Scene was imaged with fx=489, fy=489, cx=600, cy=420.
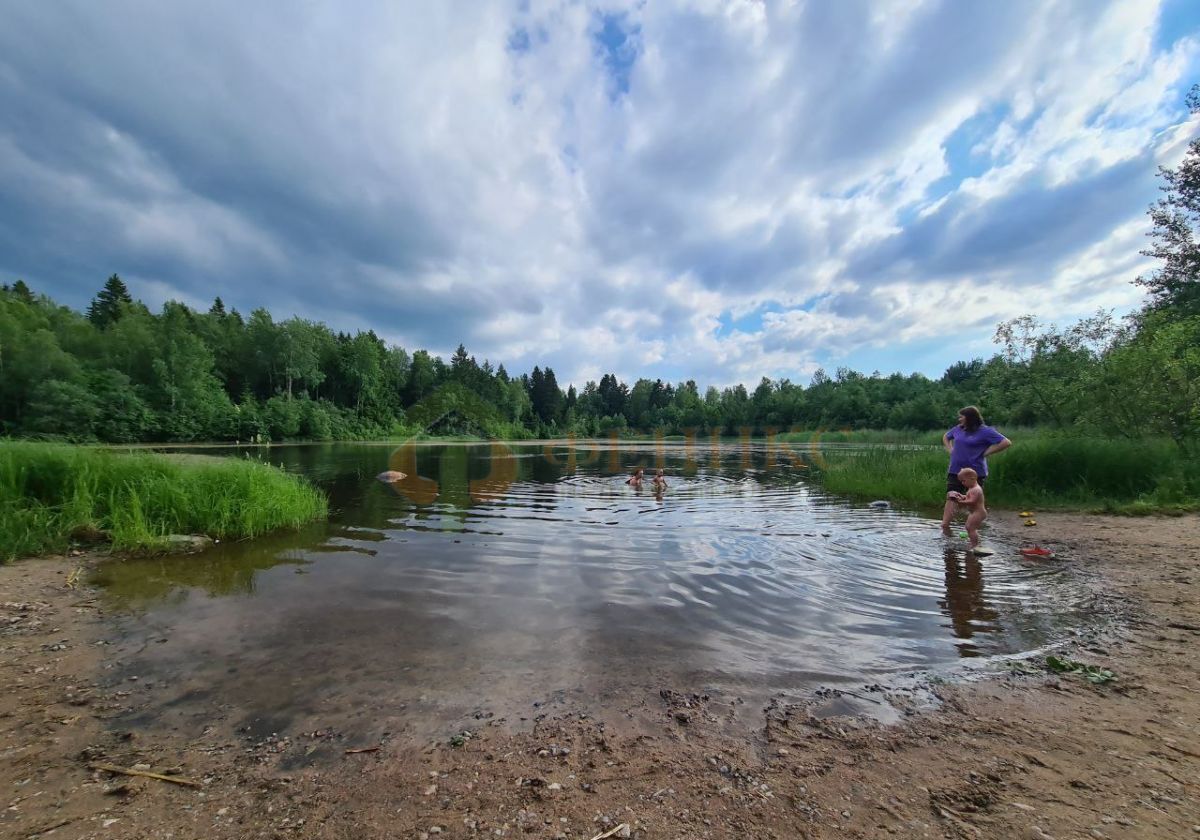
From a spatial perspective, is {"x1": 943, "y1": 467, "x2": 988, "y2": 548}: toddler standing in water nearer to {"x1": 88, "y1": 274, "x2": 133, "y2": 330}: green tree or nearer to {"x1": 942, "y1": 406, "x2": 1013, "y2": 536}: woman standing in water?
{"x1": 942, "y1": 406, "x2": 1013, "y2": 536}: woman standing in water

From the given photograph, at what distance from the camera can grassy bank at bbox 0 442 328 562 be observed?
8.69 meters

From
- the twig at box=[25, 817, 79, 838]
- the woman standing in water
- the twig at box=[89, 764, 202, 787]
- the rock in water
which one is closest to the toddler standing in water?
the woman standing in water

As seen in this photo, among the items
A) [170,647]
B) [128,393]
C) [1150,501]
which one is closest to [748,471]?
[1150,501]

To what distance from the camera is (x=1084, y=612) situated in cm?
585

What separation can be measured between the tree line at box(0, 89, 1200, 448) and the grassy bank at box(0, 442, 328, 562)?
812cm

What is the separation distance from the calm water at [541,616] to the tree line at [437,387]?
1195cm

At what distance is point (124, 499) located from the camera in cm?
970

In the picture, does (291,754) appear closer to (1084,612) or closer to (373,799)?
(373,799)

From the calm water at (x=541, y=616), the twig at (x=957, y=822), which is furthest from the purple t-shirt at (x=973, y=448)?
the twig at (x=957, y=822)

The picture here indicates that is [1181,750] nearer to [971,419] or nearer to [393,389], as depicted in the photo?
[971,419]

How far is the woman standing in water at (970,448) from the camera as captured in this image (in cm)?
994

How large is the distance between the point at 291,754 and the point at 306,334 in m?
94.3

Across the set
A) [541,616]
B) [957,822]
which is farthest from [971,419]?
[957,822]

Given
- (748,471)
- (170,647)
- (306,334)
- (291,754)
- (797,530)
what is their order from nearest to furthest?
1. (291,754)
2. (170,647)
3. (797,530)
4. (748,471)
5. (306,334)
